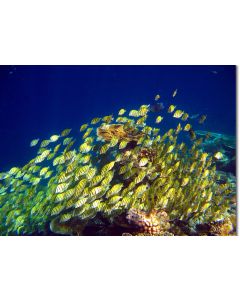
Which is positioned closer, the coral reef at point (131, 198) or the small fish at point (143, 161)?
the coral reef at point (131, 198)

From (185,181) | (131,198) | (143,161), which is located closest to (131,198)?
(131,198)

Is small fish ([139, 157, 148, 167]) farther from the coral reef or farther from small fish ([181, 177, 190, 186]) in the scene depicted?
small fish ([181, 177, 190, 186])

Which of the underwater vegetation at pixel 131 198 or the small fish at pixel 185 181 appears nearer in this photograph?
the underwater vegetation at pixel 131 198

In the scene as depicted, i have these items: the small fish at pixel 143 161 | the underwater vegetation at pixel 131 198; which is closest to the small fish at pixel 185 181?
the underwater vegetation at pixel 131 198

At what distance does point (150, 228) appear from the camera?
4312mm

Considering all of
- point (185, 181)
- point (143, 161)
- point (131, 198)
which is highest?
point (143, 161)

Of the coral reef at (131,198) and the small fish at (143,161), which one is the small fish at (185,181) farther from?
the small fish at (143,161)

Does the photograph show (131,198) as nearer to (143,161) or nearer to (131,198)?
(131,198)

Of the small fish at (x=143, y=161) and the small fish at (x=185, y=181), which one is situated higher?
the small fish at (x=143, y=161)

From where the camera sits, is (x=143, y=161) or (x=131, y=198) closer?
(x=131, y=198)
